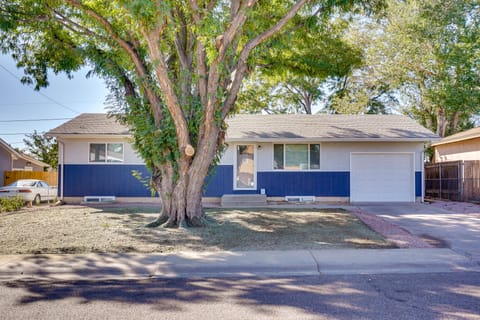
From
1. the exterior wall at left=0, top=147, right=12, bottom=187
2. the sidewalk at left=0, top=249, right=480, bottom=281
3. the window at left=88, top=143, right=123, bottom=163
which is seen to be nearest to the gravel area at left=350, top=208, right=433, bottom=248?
the sidewalk at left=0, top=249, right=480, bottom=281

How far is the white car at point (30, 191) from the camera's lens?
676 inches

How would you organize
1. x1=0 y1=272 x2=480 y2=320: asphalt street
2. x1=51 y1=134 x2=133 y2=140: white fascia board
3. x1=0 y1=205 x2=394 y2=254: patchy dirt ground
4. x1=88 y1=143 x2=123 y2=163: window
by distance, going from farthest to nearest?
x1=88 y1=143 x2=123 y2=163: window → x1=51 y1=134 x2=133 y2=140: white fascia board → x1=0 y1=205 x2=394 y2=254: patchy dirt ground → x1=0 y1=272 x2=480 y2=320: asphalt street

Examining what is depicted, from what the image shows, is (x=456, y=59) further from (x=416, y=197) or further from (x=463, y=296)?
(x=463, y=296)

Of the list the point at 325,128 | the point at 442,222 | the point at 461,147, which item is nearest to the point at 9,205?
the point at 325,128

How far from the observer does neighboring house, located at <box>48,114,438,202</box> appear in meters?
16.0

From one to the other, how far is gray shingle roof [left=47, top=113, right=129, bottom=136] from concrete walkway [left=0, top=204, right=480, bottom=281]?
937cm

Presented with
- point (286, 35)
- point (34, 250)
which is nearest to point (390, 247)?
point (286, 35)

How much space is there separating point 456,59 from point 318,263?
18172mm

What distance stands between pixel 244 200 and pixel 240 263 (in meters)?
8.53

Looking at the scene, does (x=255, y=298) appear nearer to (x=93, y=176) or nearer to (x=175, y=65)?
(x=175, y=65)

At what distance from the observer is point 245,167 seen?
52.9ft

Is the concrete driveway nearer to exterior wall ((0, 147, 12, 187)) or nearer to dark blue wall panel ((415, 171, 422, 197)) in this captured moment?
dark blue wall panel ((415, 171, 422, 197))

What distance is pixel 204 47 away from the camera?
8.88 metres

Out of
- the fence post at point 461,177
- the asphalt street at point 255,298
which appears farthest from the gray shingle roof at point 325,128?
the asphalt street at point 255,298
